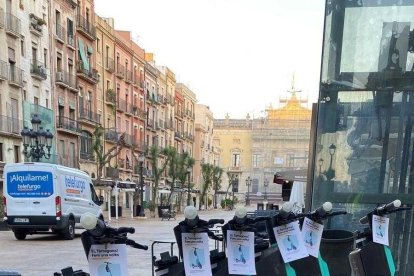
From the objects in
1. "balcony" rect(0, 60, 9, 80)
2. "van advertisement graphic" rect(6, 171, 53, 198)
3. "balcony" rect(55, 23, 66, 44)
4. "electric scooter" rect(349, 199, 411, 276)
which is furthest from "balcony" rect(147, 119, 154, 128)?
"electric scooter" rect(349, 199, 411, 276)

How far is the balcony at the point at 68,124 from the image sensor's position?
107 feet

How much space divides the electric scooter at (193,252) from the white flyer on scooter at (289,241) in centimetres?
30

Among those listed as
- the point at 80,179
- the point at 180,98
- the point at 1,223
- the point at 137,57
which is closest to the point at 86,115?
the point at 137,57

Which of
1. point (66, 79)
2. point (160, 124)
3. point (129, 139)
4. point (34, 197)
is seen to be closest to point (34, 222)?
point (34, 197)

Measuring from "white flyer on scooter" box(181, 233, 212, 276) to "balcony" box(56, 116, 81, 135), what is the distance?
31355 millimetres

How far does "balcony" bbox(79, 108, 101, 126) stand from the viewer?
35.7 metres

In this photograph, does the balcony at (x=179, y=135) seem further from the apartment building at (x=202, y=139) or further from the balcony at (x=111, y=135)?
the balcony at (x=111, y=135)

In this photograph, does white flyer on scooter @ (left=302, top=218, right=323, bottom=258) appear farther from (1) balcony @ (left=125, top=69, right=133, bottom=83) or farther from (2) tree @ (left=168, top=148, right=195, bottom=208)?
(1) balcony @ (left=125, top=69, right=133, bottom=83)

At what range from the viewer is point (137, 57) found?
46.2 m

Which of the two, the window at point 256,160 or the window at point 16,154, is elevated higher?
the window at point 16,154

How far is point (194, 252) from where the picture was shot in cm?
235

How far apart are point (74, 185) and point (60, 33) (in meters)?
20.0

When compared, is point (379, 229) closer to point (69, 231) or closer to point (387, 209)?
point (387, 209)

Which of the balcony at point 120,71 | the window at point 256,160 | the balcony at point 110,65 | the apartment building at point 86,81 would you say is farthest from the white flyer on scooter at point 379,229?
the window at point 256,160
